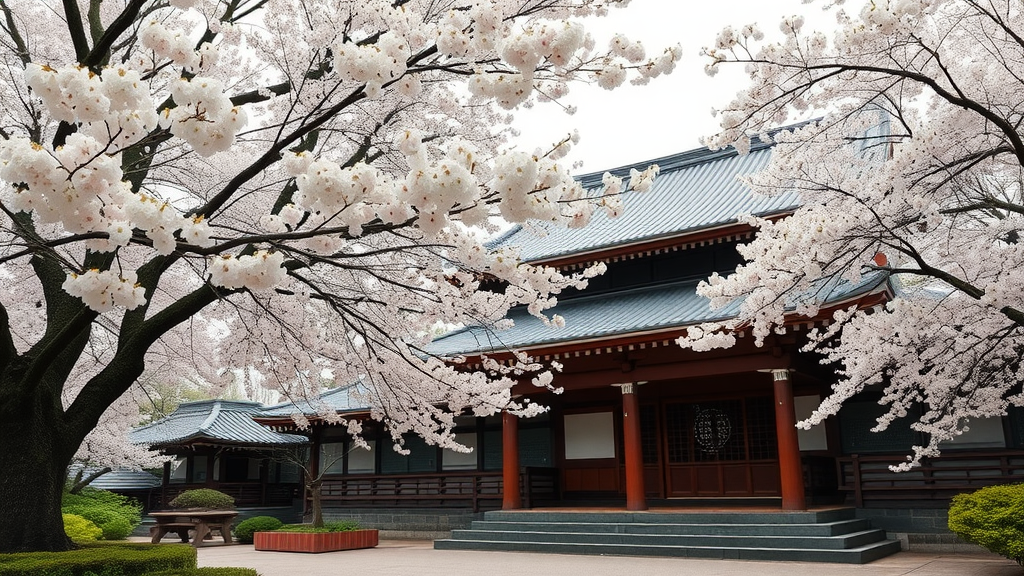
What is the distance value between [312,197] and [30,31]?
8243 mm

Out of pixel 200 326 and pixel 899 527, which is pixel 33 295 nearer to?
pixel 200 326

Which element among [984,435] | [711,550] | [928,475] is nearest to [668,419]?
[711,550]

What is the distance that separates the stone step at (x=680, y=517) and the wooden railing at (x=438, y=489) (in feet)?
Answer: 4.62

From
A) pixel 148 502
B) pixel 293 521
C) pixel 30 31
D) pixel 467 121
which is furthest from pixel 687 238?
pixel 148 502

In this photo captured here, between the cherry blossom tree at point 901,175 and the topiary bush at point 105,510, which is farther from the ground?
the cherry blossom tree at point 901,175

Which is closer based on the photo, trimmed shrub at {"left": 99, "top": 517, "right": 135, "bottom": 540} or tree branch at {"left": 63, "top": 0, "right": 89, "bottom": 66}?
tree branch at {"left": 63, "top": 0, "right": 89, "bottom": 66}

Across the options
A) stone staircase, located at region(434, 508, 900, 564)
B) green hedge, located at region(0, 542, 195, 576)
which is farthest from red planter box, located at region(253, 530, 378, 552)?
green hedge, located at region(0, 542, 195, 576)

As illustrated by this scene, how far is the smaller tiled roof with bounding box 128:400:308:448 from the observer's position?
24797 millimetres

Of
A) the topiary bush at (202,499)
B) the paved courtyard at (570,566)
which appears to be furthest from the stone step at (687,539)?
the topiary bush at (202,499)

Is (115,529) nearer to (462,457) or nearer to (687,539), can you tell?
(462,457)

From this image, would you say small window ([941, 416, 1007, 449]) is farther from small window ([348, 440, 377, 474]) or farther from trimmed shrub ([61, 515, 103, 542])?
trimmed shrub ([61, 515, 103, 542])

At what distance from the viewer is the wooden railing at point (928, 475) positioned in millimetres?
12914

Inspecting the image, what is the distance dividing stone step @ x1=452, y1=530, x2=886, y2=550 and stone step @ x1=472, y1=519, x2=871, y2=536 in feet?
0.37

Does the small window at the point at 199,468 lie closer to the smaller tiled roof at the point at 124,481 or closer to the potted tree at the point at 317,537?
the smaller tiled roof at the point at 124,481
